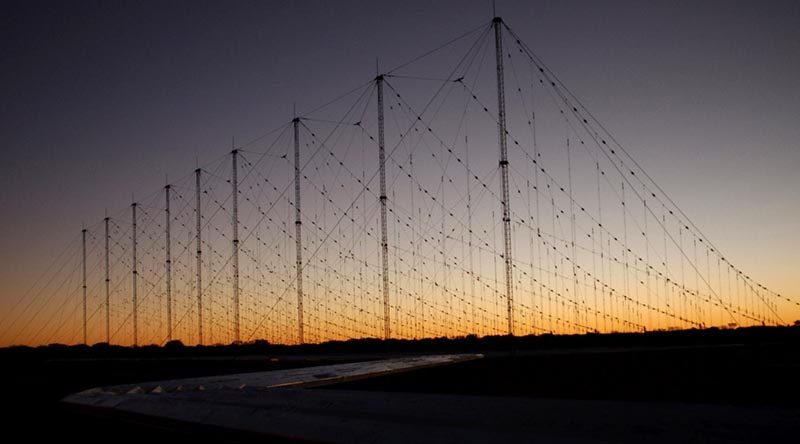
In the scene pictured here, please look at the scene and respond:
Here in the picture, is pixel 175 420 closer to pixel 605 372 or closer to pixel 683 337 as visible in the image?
pixel 605 372

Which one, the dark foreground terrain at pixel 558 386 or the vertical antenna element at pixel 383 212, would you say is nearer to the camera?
the dark foreground terrain at pixel 558 386

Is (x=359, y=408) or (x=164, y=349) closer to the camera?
(x=359, y=408)

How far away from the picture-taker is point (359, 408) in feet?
28.2

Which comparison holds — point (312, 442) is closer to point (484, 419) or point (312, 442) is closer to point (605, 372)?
point (484, 419)

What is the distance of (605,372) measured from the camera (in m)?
19.2

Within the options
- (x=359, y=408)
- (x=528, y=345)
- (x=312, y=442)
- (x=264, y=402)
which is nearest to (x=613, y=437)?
(x=312, y=442)

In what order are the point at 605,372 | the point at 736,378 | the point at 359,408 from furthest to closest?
the point at 605,372, the point at 736,378, the point at 359,408

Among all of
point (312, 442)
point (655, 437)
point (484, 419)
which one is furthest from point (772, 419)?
point (312, 442)

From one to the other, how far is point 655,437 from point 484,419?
6.34 ft

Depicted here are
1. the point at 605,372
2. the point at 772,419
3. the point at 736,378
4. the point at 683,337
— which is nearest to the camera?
the point at 772,419

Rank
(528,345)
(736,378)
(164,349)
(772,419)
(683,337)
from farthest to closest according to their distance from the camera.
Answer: (164,349) < (528,345) < (683,337) < (736,378) < (772,419)

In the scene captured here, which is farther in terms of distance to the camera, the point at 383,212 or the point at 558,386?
the point at 383,212

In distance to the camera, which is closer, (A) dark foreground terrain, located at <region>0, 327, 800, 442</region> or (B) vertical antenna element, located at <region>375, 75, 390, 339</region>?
(A) dark foreground terrain, located at <region>0, 327, 800, 442</region>

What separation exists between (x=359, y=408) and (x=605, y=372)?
41.2 ft
